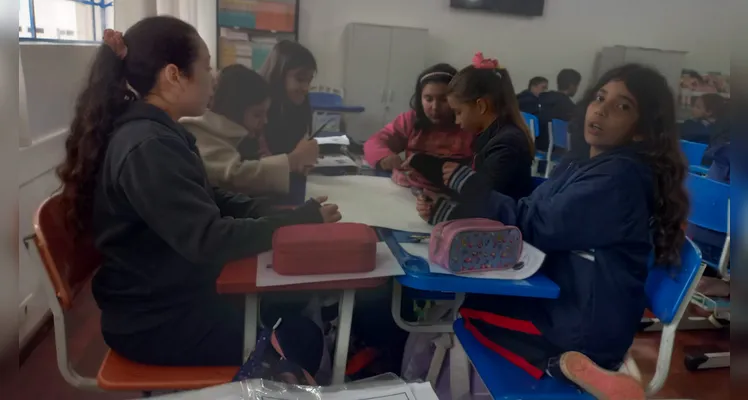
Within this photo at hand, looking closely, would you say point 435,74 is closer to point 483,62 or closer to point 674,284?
point 483,62

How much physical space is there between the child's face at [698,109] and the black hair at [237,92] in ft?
2.07

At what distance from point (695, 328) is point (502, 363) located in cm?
83

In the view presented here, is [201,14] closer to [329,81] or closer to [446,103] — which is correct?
[329,81]

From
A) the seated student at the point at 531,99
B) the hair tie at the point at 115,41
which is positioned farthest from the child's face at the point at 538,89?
the hair tie at the point at 115,41

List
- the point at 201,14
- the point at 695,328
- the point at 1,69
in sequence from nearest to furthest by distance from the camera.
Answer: the point at 1,69, the point at 201,14, the point at 695,328

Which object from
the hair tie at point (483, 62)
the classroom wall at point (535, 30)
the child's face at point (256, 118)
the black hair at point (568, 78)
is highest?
the classroom wall at point (535, 30)

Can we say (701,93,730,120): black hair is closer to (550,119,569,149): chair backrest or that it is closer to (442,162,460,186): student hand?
(550,119,569,149): chair backrest

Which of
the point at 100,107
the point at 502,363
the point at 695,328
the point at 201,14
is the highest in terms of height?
the point at 201,14

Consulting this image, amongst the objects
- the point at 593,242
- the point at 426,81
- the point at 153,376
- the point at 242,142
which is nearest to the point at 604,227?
the point at 593,242

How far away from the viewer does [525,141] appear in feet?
2.81

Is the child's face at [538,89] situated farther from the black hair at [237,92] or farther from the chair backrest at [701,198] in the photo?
the black hair at [237,92]

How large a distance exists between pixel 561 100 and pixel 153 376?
0.78 meters

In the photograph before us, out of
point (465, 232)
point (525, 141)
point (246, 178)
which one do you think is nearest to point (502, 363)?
point (465, 232)

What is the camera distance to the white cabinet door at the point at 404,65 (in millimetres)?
776
